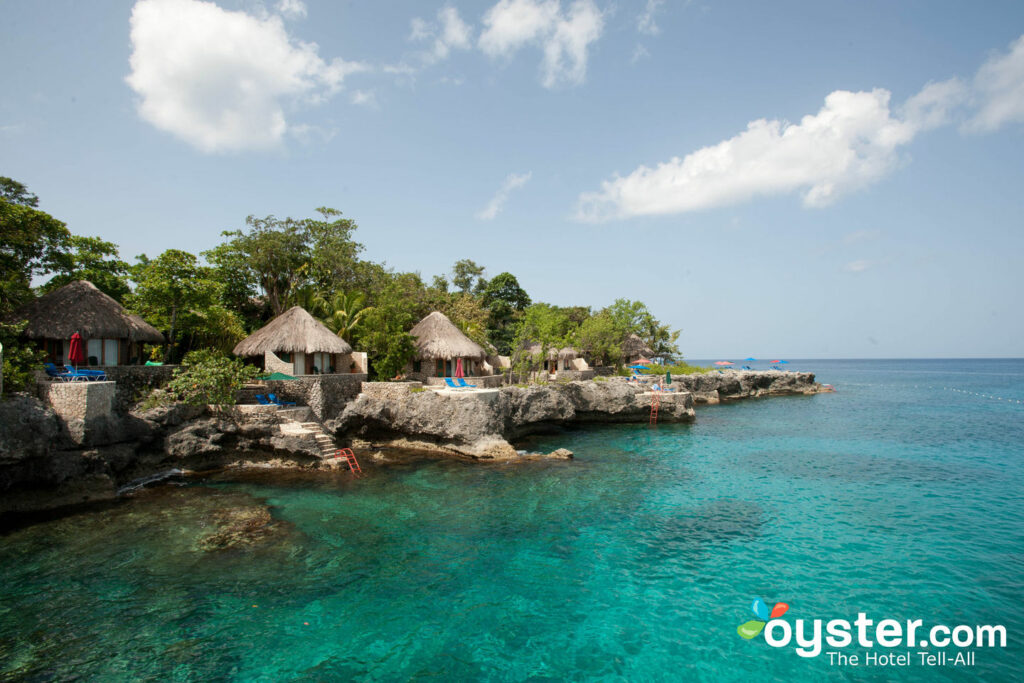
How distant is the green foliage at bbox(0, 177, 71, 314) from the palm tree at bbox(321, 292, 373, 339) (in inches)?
455

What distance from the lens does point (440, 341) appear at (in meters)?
27.2

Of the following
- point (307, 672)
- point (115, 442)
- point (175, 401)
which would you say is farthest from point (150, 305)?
point (307, 672)

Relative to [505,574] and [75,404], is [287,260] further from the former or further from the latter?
[505,574]

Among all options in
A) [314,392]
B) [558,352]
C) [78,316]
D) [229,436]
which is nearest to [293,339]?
[314,392]

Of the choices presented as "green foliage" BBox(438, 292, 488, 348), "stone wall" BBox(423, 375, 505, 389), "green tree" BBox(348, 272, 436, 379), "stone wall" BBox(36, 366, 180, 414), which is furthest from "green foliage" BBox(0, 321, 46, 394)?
"green foliage" BBox(438, 292, 488, 348)

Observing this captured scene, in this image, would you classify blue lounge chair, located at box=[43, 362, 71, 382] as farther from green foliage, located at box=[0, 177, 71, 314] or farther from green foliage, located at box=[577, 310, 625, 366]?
green foliage, located at box=[577, 310, 625, 366]

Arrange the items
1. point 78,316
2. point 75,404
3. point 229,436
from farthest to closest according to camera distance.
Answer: point 78,316 < point 229,436 < point 75,404

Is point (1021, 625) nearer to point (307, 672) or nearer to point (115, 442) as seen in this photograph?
point (307, 672)

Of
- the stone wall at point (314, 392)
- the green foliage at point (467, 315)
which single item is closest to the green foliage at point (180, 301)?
the stone wall at point (314, 392)

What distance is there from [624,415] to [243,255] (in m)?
25.1

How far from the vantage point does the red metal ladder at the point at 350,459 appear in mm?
17550

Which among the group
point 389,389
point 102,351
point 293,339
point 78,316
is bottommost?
point 389,389

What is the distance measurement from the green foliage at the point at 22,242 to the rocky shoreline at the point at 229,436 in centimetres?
711

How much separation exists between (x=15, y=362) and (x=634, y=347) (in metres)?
47.0
